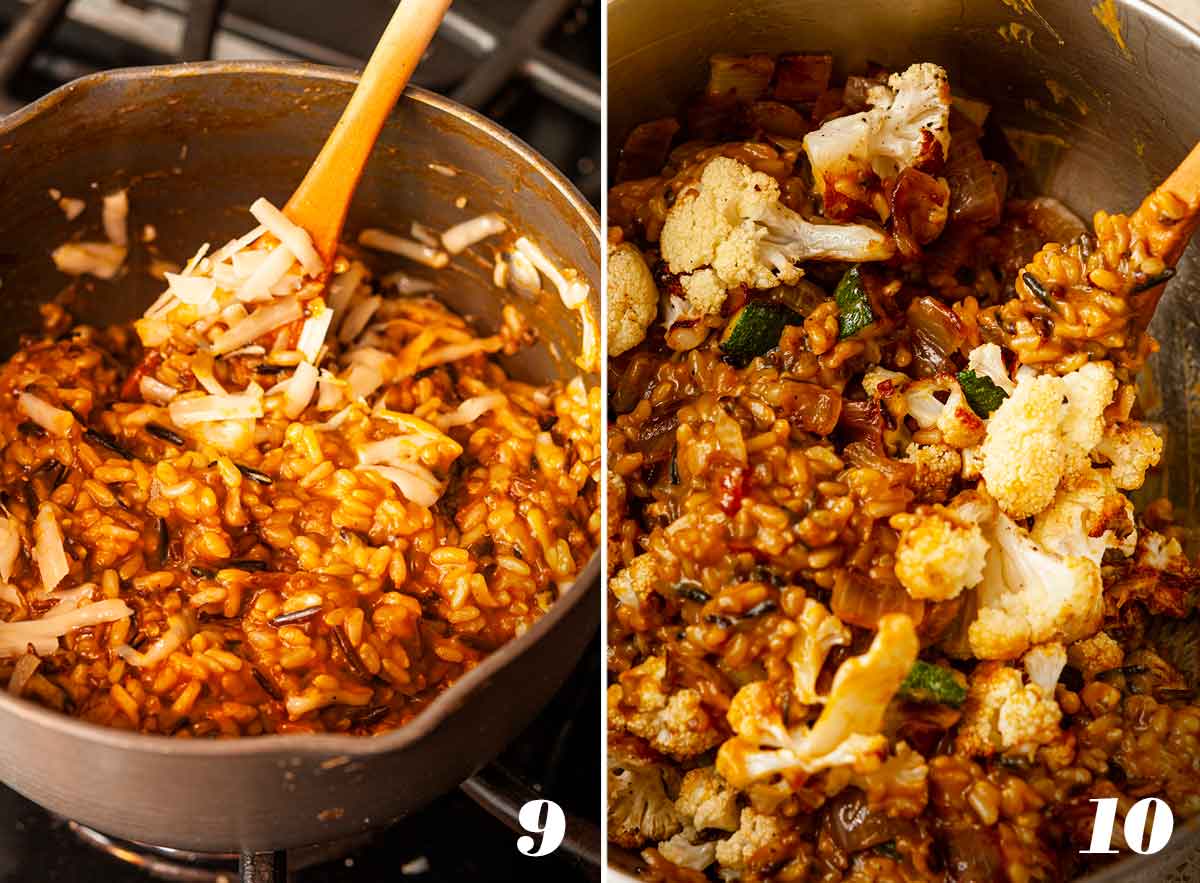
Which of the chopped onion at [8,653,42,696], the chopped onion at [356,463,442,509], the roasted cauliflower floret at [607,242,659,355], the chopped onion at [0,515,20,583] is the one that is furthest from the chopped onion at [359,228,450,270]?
the chopped onion at [8,653,42,696]

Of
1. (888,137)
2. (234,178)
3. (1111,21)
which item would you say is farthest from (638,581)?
(234,178)

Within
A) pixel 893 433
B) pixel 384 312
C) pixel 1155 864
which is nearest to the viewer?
pixel 1155 864

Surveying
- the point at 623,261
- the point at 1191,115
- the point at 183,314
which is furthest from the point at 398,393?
the point at 1191,115

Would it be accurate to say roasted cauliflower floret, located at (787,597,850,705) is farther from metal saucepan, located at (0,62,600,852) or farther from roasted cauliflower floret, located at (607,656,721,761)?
metal saucepan, located at (0,62,600,852)

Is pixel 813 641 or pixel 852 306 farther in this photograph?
pixel 852 306

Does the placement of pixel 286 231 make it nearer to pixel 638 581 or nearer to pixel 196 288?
pixel 196 288

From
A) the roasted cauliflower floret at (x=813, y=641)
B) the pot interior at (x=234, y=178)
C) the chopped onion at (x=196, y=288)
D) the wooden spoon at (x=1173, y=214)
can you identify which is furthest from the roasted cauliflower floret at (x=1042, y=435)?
the chopped onion at (x=196, y=288)

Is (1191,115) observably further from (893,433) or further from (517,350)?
A: (517,350)
